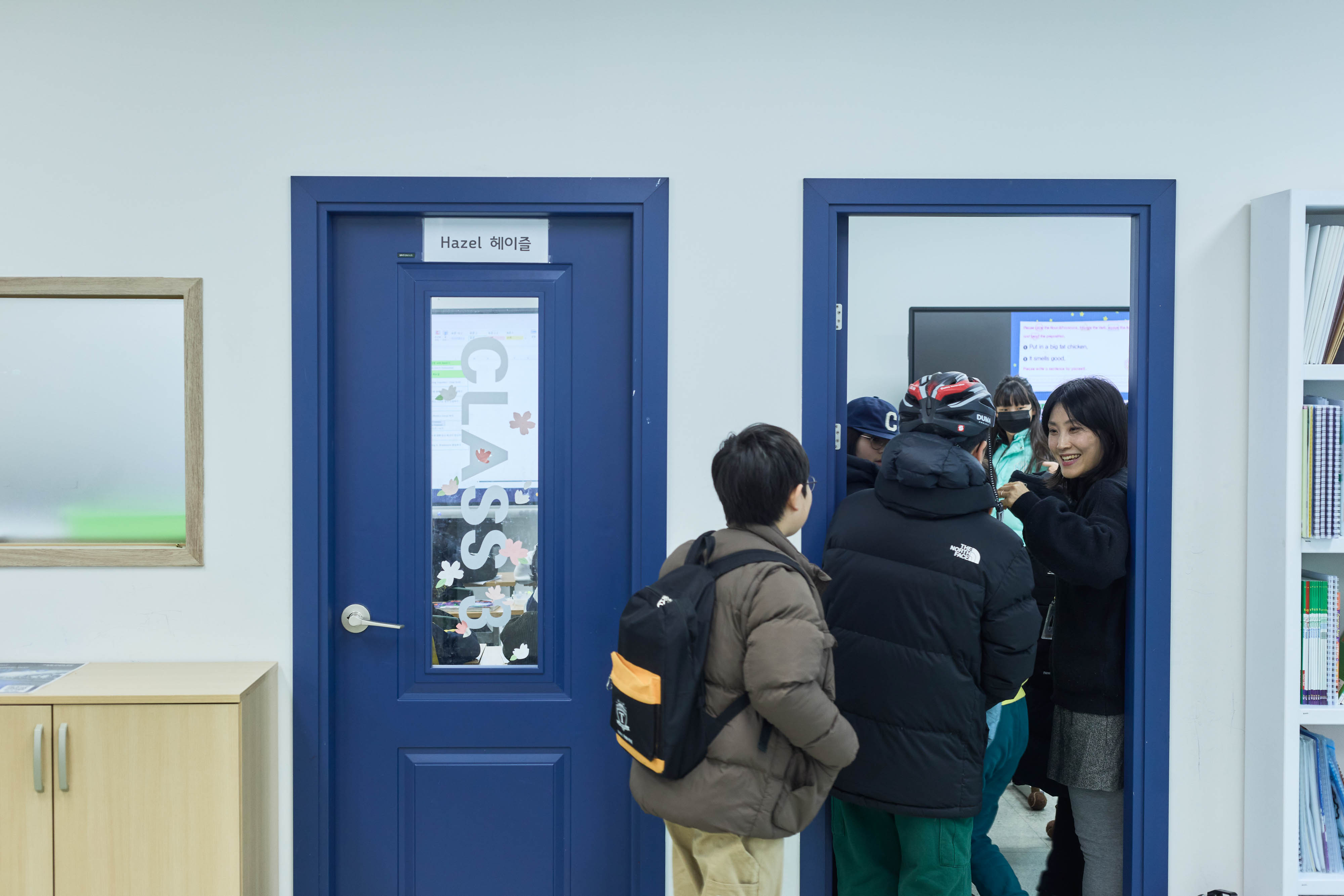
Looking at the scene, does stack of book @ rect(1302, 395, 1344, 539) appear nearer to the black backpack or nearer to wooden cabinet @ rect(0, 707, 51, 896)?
the black backpack

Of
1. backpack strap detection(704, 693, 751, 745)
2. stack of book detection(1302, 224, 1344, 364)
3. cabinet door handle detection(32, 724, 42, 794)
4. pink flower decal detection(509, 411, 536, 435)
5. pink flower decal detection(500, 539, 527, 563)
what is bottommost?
cabinet door handle detection(32, 724, 42, 794)

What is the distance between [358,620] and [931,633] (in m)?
1.35

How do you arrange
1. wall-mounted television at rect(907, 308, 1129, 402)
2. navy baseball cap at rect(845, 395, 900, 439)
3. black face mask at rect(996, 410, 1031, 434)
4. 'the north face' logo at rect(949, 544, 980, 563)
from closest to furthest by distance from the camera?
'the north face' logo at rect(949, 544, 980, 563) → navy baseball cap at rect(845, 395, 900, 439) → black face mask at rect(996, 410, 1031, 434) → wall-mounted television at rect(907, 308, 1129, 402)

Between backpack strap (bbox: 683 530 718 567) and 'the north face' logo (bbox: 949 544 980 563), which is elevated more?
backpack strap (bbox: 683 530 718 567)

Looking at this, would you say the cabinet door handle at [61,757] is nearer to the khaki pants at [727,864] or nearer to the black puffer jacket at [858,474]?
the khaki pants at [727,864]

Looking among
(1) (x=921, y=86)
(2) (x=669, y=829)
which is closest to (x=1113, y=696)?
(2) (x=669, y=829)

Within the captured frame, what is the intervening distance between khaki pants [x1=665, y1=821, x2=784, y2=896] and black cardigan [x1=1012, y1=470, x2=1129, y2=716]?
3.05 feet

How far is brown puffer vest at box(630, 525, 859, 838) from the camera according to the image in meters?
1.38

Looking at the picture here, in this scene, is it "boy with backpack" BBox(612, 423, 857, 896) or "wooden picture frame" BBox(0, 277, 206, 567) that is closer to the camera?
"boy with backpack" BBox(612, 423, 857, 896)

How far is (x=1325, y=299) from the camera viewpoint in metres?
1.85

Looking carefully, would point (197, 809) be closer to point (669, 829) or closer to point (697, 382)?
point (669, 829)

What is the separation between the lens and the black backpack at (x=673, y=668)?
1.40 m

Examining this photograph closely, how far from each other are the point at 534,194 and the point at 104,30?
109cm

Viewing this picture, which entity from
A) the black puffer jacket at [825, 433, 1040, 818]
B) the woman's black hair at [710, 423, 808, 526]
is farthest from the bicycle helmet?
the woman's black hair at [710, 423, 808, 526]
